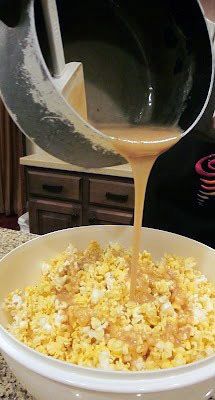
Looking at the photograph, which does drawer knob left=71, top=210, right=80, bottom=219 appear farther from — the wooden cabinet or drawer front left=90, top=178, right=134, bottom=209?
drawer front left=90, top=178, right=134, bottom=209

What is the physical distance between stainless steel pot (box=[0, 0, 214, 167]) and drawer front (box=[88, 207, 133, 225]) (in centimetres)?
153

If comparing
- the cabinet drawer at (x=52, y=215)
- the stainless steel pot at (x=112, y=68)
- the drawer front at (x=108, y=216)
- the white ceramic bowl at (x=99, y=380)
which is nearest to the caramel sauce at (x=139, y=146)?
the stainless steel pot at (x=112, y=68)

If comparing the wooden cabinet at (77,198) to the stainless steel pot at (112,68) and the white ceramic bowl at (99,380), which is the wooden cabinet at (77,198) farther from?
the white ceramic bowl at (99,380)

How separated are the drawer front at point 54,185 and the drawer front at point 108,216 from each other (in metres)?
0.14

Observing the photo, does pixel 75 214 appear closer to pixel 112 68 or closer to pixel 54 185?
pixel 54 185

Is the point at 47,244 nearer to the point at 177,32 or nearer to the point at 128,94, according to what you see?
the point at 128,94

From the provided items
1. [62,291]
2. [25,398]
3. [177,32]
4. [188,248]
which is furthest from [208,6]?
[25,398]

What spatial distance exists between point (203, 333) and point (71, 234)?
347 millimetres

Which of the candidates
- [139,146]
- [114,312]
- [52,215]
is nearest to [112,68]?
[139,146]

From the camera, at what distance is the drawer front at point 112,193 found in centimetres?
211

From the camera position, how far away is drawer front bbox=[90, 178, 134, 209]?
83.0 inches

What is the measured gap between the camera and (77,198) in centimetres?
225

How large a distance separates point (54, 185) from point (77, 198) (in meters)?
0.17

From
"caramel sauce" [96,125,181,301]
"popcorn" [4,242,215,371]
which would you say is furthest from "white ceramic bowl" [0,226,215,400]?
"caramel sauce" [96,125,181,301]
